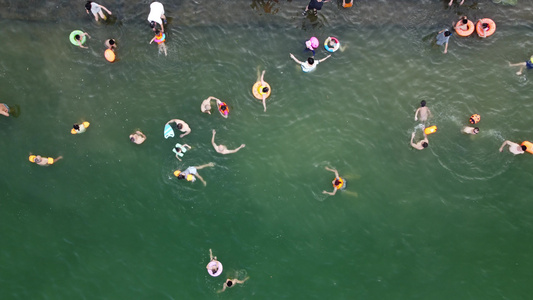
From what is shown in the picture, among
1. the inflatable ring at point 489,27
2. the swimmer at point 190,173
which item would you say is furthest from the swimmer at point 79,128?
the inflatable ring at point 489,27

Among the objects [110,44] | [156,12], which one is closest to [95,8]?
[110,44]

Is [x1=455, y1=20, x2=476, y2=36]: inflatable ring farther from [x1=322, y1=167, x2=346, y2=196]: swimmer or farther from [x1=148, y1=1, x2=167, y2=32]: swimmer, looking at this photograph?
[x1=148, y1=1, x2=167, y2=32]: swimmer

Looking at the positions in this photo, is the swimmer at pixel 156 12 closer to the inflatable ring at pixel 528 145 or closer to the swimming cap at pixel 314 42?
the swimming cap at pixel 314 42

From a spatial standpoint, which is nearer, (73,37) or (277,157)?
(73,37)

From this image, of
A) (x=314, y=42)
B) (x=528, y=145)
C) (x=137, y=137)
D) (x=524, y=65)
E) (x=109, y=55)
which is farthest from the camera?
(x=137, y=137)

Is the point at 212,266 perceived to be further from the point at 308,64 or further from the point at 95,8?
the point at 95,8

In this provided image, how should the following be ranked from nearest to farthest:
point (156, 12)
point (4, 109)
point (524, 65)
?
point (156, 12)
point (524, 65)
point (4, 109)
